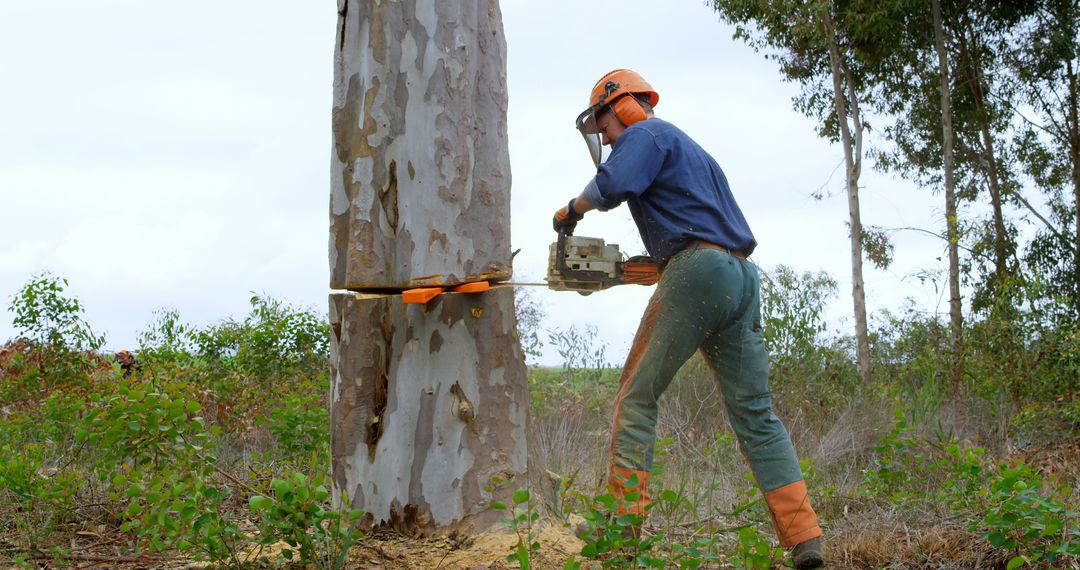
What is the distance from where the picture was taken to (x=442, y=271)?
4.12m

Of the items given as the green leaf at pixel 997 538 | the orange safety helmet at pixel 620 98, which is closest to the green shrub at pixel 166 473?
the orange safety helmet at pixel 620 98

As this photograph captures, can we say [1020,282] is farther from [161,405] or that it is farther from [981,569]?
[161,405]

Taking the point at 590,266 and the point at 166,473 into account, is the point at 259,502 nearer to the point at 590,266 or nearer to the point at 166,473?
the point at 166,473

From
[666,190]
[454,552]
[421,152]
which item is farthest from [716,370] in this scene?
[421,152]

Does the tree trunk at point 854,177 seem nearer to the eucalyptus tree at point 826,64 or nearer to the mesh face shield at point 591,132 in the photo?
the eucalyptus tree at point 826,64

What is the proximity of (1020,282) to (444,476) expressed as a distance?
7.68 meters

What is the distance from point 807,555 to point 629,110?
6.96 ft

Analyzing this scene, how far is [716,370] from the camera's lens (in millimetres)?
4453

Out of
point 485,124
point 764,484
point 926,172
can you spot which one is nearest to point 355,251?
point 485,124

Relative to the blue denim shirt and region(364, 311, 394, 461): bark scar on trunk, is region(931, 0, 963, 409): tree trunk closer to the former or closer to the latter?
the blue denim shirt

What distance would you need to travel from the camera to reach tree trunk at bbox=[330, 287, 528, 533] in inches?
162

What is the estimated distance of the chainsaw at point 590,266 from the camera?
448 centimetres

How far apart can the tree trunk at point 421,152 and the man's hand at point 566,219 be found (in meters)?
0.28

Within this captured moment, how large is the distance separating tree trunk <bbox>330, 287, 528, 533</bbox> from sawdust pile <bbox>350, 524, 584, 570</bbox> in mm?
68
